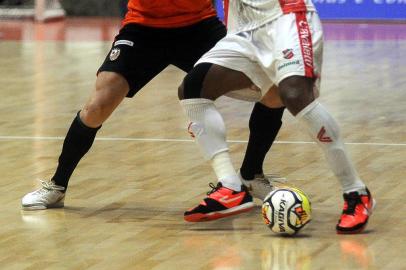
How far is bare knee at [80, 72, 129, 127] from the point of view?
20.1 ft

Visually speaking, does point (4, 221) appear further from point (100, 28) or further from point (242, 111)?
point (100, 28)

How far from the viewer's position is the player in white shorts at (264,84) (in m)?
5.57

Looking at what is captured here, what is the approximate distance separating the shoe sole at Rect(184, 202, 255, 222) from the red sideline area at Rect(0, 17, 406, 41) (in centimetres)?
995

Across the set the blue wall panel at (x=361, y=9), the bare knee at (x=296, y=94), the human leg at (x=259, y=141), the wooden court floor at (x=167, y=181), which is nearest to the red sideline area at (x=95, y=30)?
the blue wall panel at (x=361, y=9)

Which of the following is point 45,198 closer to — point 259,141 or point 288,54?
point 259,141

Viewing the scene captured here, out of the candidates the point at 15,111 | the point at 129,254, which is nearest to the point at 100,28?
the point at 15,111

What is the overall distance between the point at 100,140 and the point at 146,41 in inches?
96.5

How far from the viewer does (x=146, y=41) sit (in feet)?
20.6

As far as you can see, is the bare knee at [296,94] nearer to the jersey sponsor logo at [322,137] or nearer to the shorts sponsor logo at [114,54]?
the jersey sponsor logo at [322,137]

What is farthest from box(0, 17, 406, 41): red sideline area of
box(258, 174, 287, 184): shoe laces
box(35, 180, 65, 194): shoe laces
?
box(35, 180, 65, 194): shoe laces

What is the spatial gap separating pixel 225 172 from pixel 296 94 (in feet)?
1.96

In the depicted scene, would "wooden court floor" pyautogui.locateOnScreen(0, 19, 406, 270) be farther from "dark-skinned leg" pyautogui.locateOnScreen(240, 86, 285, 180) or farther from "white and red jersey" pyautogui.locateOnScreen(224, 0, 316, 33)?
"white and red jersey" pyautogui.locateOnScreen(224, 0, 316, 33)

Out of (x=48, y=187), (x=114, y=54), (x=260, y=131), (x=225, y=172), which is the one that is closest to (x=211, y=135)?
(x=225, y=172)

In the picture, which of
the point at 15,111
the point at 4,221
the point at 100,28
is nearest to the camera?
the point at 4,221
